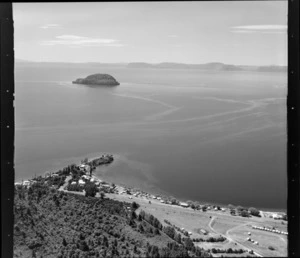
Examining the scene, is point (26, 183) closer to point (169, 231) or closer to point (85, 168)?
point (85, 168)

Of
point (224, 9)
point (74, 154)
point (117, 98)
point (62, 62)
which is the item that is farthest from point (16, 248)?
point (224, 9)

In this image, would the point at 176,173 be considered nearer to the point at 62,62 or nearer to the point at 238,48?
the point at 238,48

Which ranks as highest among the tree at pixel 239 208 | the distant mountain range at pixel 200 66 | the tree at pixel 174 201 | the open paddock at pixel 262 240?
the distant mountain range at pixel 200 66

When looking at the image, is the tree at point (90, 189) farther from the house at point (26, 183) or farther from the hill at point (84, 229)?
the house at point (26, 183)

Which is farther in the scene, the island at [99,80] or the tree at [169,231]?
the island at [99,80]

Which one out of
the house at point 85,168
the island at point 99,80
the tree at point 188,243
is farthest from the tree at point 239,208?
the island at point 99,80
